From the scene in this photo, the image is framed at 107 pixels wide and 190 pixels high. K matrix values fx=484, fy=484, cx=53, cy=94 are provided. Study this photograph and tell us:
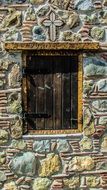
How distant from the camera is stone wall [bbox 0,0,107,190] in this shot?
674 cm

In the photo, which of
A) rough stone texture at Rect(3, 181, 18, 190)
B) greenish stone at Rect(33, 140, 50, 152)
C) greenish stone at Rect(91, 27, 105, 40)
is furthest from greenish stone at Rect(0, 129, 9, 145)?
greenish stone at Rect(91, 27, 105, 40)

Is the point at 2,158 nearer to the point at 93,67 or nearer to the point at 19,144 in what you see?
the point at 19,144

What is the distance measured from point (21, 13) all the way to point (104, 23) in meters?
1.18

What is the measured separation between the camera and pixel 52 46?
671 cm

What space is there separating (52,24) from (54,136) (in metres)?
1.59

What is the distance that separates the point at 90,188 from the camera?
277 inches

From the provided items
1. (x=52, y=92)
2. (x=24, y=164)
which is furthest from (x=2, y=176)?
(x=52, y=92)

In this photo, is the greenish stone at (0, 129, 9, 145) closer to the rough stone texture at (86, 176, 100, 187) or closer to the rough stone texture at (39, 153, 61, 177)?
the rough stone texture at (39, 153, 61, 177)

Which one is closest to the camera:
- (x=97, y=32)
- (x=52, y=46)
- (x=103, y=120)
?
(x=52, y=46)

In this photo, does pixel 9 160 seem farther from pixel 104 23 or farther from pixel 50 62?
pixel 104 23

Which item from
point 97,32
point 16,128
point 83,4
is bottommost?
point 16,128

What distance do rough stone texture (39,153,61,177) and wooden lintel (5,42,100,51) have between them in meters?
1.53

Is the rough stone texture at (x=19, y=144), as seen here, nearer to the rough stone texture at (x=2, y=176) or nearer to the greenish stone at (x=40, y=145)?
the greenish stone at (x=40, y=145)

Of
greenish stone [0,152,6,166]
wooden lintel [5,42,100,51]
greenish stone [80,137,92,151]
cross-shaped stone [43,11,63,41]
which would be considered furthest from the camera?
greenish stone [80,137,92,151]
